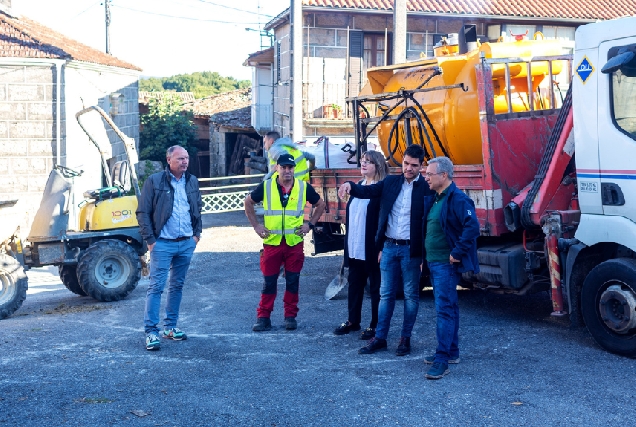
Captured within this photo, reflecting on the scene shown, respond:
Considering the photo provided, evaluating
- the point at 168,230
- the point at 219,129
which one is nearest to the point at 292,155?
the point at 168,230

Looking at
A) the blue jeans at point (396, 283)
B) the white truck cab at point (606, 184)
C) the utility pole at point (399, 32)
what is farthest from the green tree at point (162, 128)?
the white truck cab at point (606, 184)

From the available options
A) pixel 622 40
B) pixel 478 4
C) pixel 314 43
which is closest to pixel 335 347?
pixel 622 40

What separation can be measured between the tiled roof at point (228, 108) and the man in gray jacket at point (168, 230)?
2477 centimetres

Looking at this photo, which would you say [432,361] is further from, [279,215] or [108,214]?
[108,214]

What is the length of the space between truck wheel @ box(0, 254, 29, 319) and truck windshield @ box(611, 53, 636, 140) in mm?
6607

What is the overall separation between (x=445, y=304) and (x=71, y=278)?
236 inches

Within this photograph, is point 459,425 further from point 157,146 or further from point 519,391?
point 157,146

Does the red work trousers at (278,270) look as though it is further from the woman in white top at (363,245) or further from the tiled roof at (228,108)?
the tiled roof at (228,108)

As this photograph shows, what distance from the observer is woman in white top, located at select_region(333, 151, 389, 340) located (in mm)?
7121

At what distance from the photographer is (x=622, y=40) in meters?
6.46

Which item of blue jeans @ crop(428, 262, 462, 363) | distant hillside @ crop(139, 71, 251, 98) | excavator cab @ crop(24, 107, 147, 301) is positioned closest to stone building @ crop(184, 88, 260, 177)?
excavator cab @ crop(24, 107, 147, 301)

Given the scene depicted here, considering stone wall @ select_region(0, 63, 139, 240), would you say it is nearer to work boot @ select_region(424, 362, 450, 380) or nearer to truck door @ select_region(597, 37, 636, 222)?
work boot @ select_region(424, 362, 450, 380)

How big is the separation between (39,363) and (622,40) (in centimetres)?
545

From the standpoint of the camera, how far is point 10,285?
9148 mm
